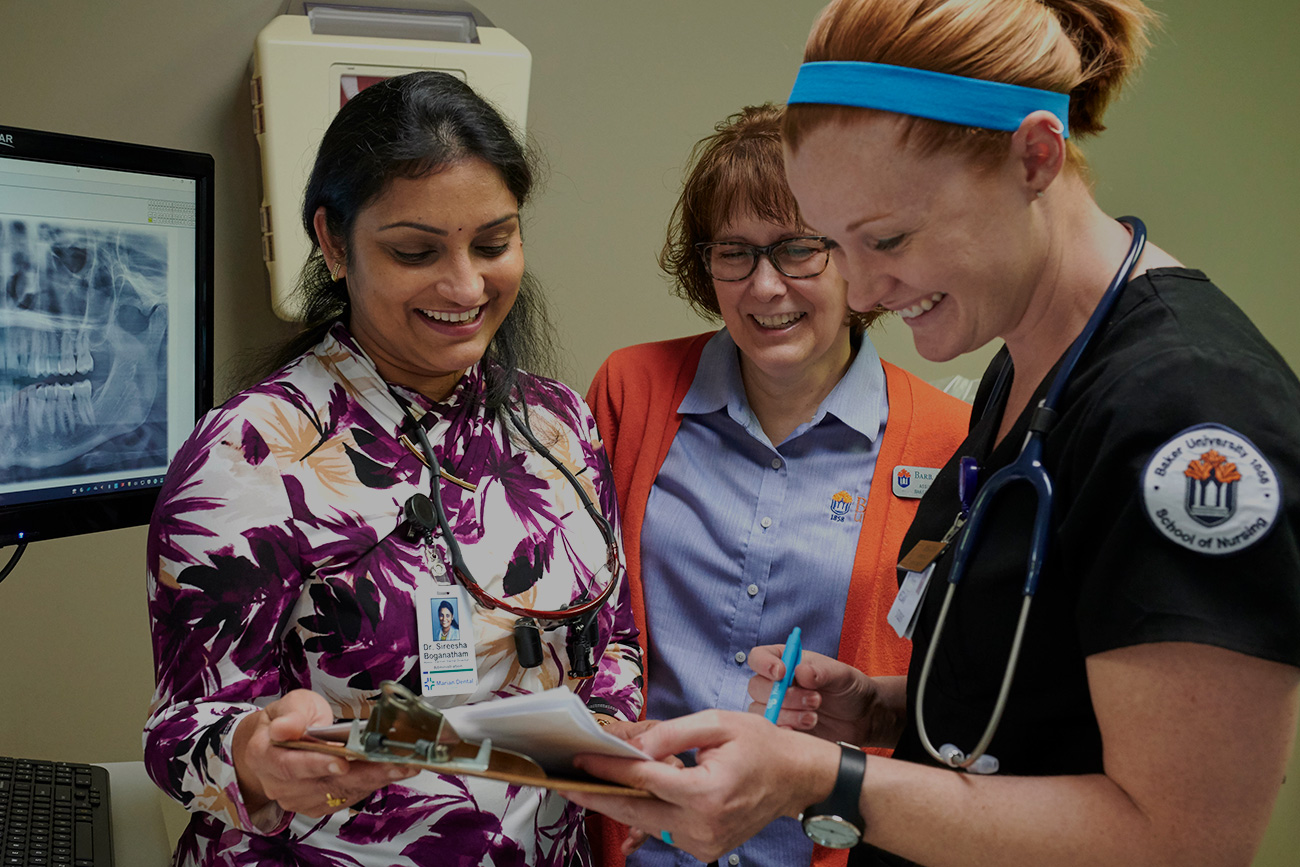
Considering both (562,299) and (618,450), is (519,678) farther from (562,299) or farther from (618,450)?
(562,299)

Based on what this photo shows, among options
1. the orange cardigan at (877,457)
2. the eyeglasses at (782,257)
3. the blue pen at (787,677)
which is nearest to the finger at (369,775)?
the blue pen at (787,677)

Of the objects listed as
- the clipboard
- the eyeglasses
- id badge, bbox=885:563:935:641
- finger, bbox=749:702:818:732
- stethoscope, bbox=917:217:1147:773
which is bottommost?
finger, bbox=749:702:818:732

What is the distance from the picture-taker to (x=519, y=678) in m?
1.32

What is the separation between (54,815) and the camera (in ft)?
4.09

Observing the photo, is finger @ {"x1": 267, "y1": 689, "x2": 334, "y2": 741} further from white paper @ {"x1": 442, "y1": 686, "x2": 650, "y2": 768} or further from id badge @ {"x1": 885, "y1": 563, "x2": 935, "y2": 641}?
id badge @ {"x1": 885, "y1": 563, "x2": 935, "y2": 641}

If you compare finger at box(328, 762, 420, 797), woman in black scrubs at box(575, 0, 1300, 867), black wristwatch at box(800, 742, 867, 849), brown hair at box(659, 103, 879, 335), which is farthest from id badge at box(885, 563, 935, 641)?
brown hair at box(659, 103, 879, 335)

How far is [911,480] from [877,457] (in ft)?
0.24

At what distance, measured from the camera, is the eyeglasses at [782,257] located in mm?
1658

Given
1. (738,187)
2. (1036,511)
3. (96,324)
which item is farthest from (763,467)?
(96,324)

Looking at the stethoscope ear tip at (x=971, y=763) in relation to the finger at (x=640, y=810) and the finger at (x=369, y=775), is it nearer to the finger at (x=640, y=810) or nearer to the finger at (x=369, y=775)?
the finger at (x=640, y=810)

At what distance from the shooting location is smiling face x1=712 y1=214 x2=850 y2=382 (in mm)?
1664

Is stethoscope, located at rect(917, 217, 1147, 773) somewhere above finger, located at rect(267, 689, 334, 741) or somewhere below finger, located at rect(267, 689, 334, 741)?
above

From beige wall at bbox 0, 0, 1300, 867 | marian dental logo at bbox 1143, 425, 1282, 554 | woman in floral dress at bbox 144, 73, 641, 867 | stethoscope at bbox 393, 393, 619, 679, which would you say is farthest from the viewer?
beige wall at bbox 0, 0, 1300, 867

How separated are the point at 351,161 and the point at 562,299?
3.29 ft
